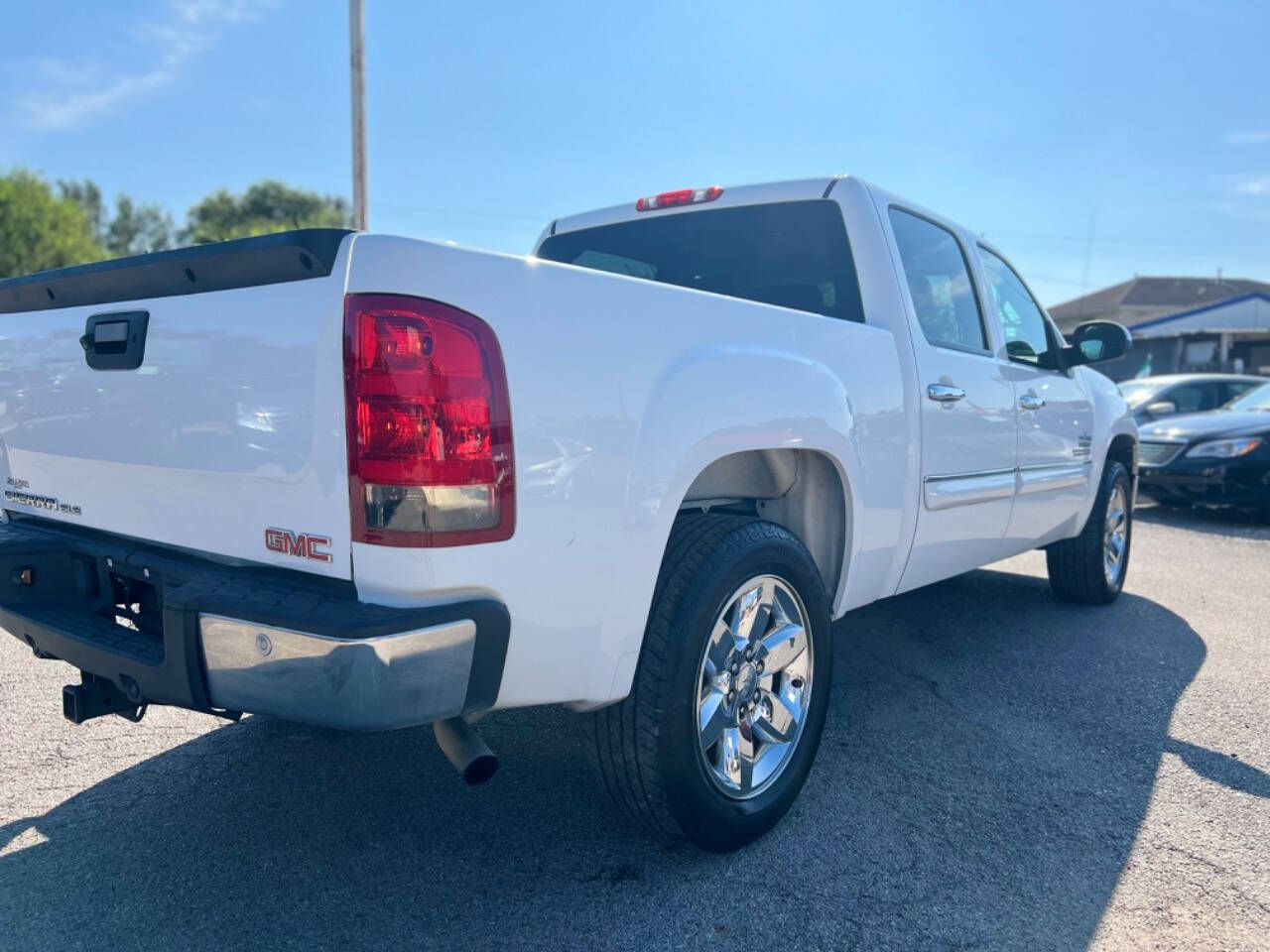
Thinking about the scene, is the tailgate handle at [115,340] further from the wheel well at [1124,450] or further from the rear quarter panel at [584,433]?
the wheel well at [1124,450]

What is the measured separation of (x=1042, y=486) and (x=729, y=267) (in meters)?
1.87

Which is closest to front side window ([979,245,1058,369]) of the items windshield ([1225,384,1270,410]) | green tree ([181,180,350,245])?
windshield ([1225,384,1270,410])

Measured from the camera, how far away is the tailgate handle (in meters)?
2.33

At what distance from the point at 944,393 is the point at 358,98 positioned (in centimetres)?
982

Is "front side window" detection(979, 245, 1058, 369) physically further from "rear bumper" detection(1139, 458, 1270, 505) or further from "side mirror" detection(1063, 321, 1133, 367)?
"rear bumper" detection(1139, 458, 1270, 505)

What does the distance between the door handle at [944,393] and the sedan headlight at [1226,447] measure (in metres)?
7.11

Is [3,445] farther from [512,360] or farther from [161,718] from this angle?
[512,360]

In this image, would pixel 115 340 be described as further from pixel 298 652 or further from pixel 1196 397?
pixel 1196 397

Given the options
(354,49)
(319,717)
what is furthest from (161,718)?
(354,49)

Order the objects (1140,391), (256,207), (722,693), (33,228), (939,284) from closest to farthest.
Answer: (722,693), (939,284), (1140,391), (33,228), (256,207)

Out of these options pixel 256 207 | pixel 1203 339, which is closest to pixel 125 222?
pixel 256 207

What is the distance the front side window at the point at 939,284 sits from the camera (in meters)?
3.79

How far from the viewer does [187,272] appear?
88.3 inches

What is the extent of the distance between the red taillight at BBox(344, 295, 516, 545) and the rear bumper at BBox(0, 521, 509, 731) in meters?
0.17
